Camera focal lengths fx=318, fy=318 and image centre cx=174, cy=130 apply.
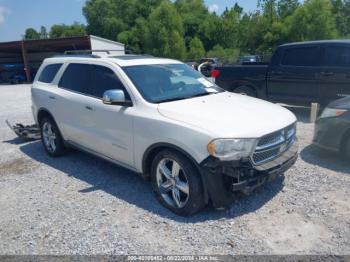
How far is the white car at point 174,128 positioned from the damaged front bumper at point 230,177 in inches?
0.4

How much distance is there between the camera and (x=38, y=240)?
333 cm

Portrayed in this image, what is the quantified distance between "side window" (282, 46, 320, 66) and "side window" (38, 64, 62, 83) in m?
5.61

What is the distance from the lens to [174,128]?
11.2 ft

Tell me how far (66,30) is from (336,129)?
71682 millimetres

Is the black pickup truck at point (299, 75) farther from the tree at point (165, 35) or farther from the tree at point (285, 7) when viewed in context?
the tree at point (285, 7)

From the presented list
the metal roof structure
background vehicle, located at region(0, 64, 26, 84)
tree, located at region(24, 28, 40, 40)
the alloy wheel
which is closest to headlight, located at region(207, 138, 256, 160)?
the alloy wheel

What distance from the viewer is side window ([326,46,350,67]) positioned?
7.18 metres

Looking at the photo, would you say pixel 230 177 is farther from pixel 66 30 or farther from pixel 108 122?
pixel 66 30

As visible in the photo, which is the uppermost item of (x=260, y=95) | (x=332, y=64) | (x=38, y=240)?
(x=332, y=64)

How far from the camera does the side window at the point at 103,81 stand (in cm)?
427

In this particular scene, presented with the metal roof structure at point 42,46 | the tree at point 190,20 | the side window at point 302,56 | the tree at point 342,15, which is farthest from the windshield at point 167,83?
the tree at point 190,20

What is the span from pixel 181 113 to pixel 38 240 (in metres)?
2.03

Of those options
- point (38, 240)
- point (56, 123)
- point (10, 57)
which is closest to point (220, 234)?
point (38, 240)

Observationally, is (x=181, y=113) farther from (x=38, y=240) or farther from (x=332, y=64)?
(x=332, y=64)
